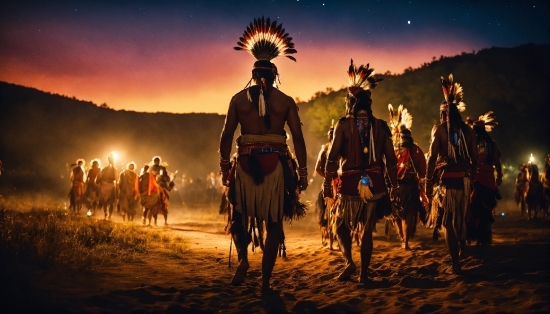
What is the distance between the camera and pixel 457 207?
18.7 ft

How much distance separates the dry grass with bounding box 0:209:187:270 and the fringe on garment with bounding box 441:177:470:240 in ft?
14.1

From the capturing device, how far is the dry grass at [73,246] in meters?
5.18

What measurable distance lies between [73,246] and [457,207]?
5131 mm

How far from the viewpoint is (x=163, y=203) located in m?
15.0

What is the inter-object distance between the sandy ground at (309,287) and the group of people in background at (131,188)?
8.26 meters

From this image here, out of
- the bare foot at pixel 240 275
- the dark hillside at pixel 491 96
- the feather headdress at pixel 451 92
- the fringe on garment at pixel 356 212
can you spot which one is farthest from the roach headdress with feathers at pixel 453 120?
the dark hillside at pixel 491 96

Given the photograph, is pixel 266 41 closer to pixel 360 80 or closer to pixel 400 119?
pixel 360 80

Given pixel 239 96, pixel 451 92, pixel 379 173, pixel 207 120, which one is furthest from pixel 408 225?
pixel 207 120

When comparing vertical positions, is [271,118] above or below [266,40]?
below

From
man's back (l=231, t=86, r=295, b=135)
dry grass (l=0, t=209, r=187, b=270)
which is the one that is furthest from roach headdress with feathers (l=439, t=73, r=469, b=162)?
dry grass (l=0, t=209, r=187, b=270)

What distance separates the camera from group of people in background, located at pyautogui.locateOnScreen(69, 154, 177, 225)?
14711 millimetres

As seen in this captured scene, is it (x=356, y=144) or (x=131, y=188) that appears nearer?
(x=356, y=144)

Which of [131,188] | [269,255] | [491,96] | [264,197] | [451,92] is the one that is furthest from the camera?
[491,96]

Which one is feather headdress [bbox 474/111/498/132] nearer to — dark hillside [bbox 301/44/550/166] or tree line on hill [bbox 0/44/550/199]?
dark hillside [bbox 301/44/550/166]
